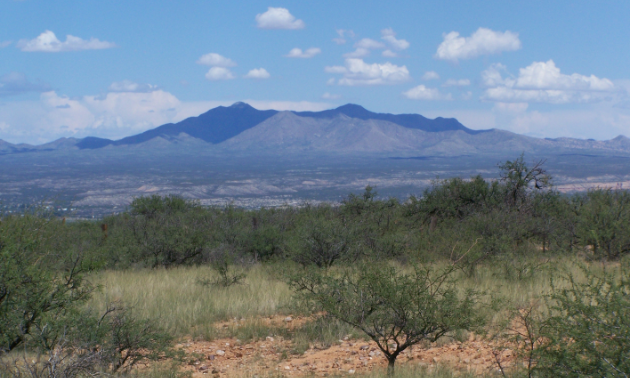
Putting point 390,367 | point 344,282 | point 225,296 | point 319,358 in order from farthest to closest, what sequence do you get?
1. point 225,296
2. point 344,282
3. point 319,358
4. point 390,367

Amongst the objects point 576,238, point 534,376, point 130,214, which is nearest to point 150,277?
point 534,376

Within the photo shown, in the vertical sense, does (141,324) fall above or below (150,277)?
above

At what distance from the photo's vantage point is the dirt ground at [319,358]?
6473mm

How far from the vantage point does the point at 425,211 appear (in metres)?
19.9

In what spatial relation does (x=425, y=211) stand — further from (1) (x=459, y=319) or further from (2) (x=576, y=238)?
(1) (x=459, y=319)

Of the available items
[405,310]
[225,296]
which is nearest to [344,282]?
[405,310]

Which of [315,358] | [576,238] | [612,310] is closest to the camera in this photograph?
[612,310]

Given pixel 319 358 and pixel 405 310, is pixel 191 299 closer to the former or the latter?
pixel 319 358

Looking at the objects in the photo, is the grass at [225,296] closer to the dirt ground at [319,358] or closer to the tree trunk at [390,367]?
the dirt ground at [319,358]

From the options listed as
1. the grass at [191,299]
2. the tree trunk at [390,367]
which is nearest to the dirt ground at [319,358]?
the tree trunk at [390,367]

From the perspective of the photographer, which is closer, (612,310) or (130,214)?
(612,310)

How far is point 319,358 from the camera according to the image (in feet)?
23.3

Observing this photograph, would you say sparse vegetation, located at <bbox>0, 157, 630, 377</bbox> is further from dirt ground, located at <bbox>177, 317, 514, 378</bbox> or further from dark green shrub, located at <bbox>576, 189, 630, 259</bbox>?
dirt ground, located at <bbox>177, 317, 514, 378</bbox>

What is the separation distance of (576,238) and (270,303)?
10.4m
